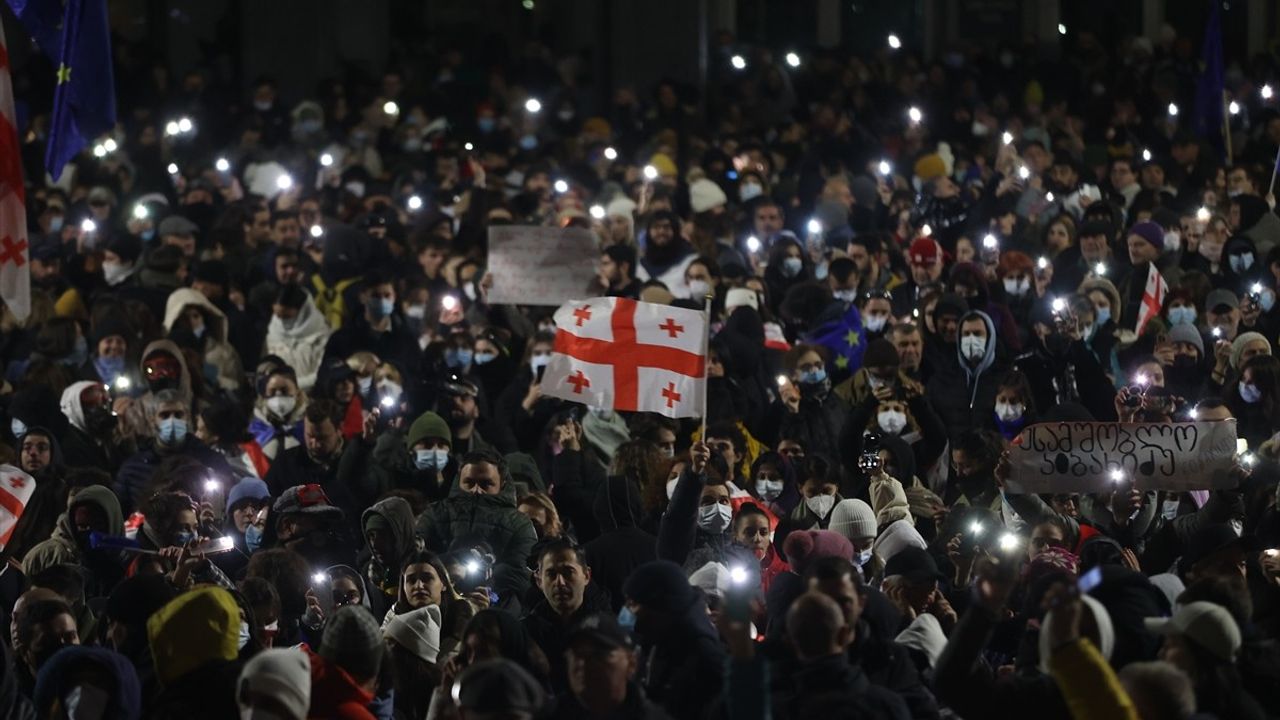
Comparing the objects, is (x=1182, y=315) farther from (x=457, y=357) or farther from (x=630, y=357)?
(x=457, y=357)

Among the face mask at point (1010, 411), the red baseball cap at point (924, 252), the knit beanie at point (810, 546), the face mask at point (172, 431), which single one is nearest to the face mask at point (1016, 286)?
the red baseball cap at point (924, 252)

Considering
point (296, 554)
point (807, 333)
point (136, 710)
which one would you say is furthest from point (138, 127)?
point (136, 710)

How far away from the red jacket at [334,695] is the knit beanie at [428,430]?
4.40 meters

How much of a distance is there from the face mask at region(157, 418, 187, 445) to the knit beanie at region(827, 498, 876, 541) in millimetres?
3814

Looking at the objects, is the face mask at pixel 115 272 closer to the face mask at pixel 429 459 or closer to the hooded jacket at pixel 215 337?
the hooded jacket at pixel 215 337

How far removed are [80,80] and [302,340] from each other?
2.85 m

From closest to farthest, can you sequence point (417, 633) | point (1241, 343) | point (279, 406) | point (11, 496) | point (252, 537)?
point (417, 633), point (11, 496), point (252, 537), point (1241, 343), point (279, 406)

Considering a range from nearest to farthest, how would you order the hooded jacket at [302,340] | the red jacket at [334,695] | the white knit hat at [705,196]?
the red jacket at [334,695] → the hooded jacket at [302,340] → the white knit hat at [705,196]

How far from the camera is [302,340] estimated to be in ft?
45.5

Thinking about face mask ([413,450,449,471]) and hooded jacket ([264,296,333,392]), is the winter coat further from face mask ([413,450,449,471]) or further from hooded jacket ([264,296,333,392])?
hooded jacket ([264,296,333,392])

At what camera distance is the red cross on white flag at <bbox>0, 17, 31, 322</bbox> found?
33.6 feet

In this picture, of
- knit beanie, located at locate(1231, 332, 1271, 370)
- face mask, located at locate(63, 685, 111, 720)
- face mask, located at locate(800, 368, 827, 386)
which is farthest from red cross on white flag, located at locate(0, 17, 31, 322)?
knit beanie, located at locate(1231, 332, 1271, 370)

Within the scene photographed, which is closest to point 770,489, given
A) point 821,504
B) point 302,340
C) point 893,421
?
point 821,504

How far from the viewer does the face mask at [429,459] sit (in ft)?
36.2
